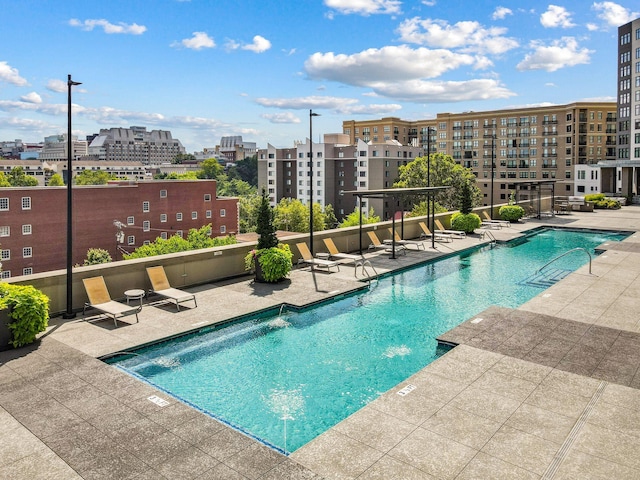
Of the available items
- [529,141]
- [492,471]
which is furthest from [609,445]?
[529,141]

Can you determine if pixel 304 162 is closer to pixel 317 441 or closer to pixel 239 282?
pixel 239 282

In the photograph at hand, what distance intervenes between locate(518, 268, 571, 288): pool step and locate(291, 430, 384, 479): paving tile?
12.3 meters

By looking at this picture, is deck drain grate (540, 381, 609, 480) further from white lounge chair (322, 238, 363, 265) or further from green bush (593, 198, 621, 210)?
green bush (593, 198, 621, 210)

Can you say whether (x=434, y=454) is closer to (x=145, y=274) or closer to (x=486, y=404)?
(x=486, y=404)

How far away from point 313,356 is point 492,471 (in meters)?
5.15

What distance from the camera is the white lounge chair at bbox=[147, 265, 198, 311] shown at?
13.3 metres

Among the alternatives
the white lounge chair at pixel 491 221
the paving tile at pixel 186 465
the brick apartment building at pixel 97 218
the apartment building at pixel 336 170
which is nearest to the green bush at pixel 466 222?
the white lounge chair at pixel 491 221

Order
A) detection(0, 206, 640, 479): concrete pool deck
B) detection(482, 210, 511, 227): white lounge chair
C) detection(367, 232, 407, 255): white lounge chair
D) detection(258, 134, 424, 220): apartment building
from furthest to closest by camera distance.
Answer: detection(258, 134, 424, 220): apartment building < detection(482, 210, 511, 227): white lounge chair < detection(367, 232, 407, 255): white lounge chair < detection(0, 206, 640, 479): concrete pool deck

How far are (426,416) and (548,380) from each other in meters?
2.66

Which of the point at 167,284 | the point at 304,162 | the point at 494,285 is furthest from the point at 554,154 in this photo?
the point at 167,284

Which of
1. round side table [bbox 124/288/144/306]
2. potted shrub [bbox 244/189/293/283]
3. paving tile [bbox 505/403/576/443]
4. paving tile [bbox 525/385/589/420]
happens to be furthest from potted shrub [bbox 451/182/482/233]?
paving tile [bbox 505/403/576/443]

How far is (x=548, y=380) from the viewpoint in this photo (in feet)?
28.3

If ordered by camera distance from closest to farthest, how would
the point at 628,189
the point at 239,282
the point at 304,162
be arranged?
the point at 239,282 → the point at 628,189 → the point at 304,162

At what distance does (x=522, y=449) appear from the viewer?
6453 mm
